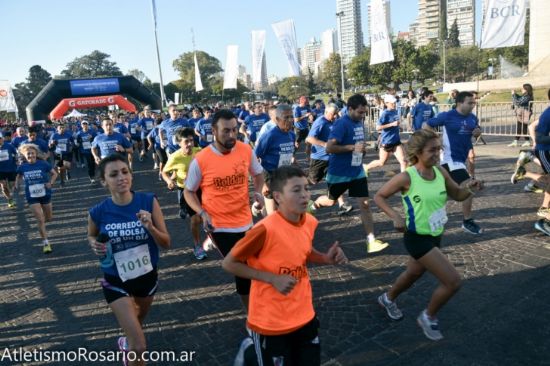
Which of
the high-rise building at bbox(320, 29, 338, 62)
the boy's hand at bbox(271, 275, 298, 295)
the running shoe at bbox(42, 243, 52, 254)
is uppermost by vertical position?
the high-rise building at bbox(320, 29, 338, 62)

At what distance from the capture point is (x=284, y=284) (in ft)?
7.94

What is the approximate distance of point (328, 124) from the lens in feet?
24.8

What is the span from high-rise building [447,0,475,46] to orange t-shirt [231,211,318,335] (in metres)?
194

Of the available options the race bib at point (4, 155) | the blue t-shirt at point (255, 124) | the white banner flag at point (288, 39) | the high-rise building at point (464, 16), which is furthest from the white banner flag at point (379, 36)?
the high-rise building at point (464, 16)

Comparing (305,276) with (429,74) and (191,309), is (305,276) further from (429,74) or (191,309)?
(429,74)

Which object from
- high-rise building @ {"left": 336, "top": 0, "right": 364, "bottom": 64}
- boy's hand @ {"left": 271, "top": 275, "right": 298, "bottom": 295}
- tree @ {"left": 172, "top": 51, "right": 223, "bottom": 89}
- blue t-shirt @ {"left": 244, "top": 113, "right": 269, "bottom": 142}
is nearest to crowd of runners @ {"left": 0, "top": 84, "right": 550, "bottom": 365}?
boy's hand @ {"left": 271, "top": 275, "right": 298, "bottom": 295}

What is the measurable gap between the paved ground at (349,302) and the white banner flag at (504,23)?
22.5 ft

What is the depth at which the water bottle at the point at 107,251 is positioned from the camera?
3.16 metres

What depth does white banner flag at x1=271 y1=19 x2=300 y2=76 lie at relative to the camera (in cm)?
1936

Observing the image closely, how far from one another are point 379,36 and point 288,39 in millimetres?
4291

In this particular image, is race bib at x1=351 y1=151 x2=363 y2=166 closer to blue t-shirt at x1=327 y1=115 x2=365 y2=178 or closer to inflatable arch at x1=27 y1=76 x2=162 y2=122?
blue t-shirt at x1=327 y1=115 x2=365 y2=178

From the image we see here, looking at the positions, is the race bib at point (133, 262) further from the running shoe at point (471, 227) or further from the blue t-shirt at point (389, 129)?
the blue t-shirt at point (389, 129)

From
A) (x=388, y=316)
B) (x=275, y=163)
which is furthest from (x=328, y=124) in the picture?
(x=388, y=316)

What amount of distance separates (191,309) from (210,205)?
1.30 m
